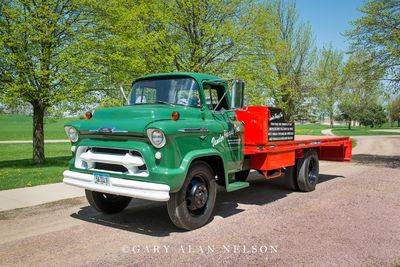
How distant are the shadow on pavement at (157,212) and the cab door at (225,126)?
102 cm

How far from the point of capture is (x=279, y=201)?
7.52m

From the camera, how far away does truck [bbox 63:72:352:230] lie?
4898mm

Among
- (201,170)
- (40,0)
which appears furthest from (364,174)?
(40,0)

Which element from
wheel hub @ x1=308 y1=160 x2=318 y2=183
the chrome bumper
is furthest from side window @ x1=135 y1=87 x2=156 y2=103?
wheel hub @ x1=308 y1=160 x2=318 y2=183

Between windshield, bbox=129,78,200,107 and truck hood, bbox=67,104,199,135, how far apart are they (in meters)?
0.20

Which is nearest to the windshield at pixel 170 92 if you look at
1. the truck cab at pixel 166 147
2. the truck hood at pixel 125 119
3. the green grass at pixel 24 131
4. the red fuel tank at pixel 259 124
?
the truck cab at pixel 166 147

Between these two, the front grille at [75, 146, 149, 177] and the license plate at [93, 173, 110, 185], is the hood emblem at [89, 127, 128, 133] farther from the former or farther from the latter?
the license plate at [93, 173, 110, 185]

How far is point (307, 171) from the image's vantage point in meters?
8.52

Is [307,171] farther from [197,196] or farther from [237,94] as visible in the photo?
[197,196]

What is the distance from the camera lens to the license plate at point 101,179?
5174mm

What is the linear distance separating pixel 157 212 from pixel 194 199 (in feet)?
4.65

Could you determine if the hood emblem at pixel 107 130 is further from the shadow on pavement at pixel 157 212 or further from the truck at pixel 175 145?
the shadow on pavement at pixel 157 212

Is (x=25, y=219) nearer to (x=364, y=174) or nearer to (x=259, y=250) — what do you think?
(x=259, y=250)

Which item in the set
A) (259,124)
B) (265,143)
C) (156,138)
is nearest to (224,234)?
(156,138)
